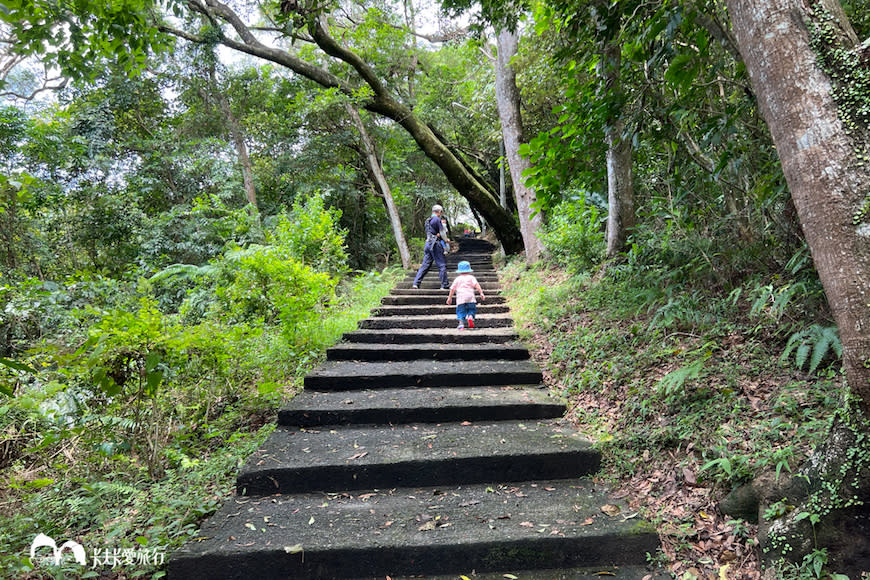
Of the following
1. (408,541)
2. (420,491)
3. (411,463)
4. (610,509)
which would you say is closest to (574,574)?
(610,509)

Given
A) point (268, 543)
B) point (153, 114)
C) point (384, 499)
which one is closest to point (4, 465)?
point (268, 543)

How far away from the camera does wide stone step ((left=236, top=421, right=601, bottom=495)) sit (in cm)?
287

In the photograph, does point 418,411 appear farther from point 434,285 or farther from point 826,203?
point 434,285

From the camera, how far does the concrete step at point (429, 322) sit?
6.27 m

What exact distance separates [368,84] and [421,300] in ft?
21.7

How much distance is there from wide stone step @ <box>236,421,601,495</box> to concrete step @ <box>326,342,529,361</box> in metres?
1.76

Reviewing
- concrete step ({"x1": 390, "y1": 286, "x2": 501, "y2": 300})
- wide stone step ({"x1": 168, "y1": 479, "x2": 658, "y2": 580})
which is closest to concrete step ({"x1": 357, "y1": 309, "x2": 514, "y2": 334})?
concrete step ({"x1": 390, "y1": 286, "x2": 501, "y2": 300})

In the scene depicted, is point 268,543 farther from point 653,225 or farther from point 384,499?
point 653,225

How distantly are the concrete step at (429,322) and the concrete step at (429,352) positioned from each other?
1021mm

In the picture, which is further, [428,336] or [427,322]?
[427,322]

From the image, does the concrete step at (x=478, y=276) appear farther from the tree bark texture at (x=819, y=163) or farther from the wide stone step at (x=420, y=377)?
the tree bark texture at (x=819, y=163)

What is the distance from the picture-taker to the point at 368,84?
10703 millimetres

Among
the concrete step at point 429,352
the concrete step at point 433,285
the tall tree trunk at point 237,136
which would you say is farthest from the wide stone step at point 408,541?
the tall tree trunk at point 237,136

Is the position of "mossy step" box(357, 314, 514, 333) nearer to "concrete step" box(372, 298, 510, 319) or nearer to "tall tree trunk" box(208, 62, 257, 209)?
"concrete step" box(372, 298, 510, 319)
